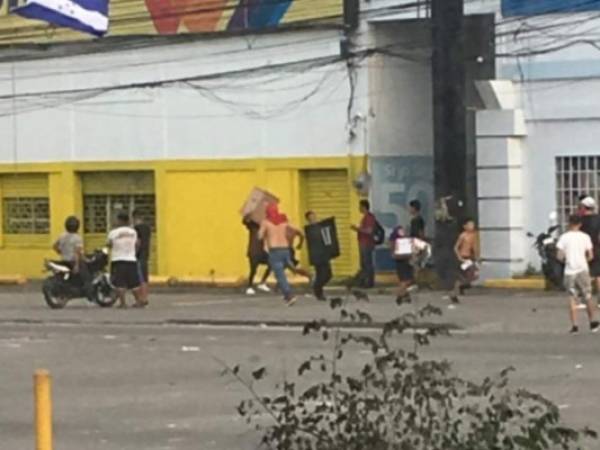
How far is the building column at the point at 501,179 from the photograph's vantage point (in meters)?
32.8

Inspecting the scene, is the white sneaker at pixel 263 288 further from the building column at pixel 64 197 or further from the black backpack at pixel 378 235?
the building column at pixel 64 197

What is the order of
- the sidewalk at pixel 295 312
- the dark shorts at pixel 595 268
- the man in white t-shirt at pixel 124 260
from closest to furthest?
the sidewalk at pixel 295 312 → the dark shorts at pixel 595 268 → the man in white t-shirt at pixel 124 260

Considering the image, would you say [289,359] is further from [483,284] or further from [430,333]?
[483,284]

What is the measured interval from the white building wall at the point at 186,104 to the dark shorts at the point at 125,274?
7.04m

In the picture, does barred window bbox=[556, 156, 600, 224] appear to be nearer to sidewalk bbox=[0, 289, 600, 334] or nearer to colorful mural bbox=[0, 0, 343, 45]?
sidewalk bbox=[0, 289, 600, 334]

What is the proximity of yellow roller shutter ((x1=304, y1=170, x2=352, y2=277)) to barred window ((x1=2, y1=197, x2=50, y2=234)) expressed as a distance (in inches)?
259

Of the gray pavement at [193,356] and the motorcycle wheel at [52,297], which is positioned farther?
the motorcycle wheel at [52,297]

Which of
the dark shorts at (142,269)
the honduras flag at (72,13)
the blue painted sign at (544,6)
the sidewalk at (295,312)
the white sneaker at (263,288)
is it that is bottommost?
the sidewalk at (295,312)

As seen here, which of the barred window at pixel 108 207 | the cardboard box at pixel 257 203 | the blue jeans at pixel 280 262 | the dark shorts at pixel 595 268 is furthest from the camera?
the barred window at pixel 108 207

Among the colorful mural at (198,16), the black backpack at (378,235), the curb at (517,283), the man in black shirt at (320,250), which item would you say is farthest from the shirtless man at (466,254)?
the colorful mural at (198,16)

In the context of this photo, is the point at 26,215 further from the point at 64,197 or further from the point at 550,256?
→ the point at 550,256

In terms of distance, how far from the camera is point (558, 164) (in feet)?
108

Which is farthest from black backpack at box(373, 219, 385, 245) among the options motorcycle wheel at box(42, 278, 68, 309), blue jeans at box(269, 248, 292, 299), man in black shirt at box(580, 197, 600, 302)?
motorcycle wheel at box(42, 278, 68, 309)

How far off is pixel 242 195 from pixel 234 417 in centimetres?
2187
